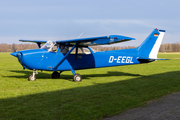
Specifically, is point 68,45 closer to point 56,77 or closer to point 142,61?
point 56,77

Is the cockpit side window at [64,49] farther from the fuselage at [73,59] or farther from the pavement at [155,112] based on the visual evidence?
the pavement at [155,112]

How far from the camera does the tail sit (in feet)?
45.4

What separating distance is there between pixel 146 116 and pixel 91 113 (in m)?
1.35

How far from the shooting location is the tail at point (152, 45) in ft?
45.4

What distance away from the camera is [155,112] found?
5.35 m

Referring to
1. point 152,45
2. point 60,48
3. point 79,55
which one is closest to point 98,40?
point 79,55

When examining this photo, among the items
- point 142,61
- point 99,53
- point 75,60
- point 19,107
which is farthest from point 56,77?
point 19,107

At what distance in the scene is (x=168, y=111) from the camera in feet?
18.0

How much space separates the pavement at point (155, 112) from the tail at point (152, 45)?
7.47m

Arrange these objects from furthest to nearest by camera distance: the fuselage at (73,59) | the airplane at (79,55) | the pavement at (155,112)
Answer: the fuselage at (73,59), the airplane at (79,55), the pavement at (155,112)

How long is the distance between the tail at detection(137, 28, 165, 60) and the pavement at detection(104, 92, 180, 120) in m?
7.47

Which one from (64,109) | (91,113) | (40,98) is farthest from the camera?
(40,98)

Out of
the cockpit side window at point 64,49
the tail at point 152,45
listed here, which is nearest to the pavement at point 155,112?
the cockpit side window at point 64,49

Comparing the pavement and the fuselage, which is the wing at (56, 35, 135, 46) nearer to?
the fuselage
